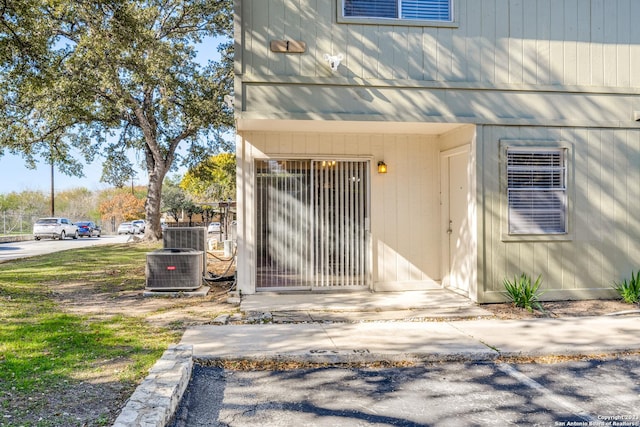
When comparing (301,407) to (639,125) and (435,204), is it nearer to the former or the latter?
(435,204)

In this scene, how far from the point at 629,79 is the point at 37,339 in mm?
9081

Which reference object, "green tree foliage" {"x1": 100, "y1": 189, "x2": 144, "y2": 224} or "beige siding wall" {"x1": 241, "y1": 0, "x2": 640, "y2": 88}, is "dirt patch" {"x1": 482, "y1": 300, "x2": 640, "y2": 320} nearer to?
"beige siding wall" {"x1": 241, "y1": 0, "x2": 640, "y2": 88}

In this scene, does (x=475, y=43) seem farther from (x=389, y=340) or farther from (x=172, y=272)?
(x=172, y=272)

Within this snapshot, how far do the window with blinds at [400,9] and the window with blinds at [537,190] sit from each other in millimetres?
2368

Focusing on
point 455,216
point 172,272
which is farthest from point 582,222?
point 172,272

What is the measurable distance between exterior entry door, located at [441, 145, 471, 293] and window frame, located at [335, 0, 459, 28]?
6.28 feet

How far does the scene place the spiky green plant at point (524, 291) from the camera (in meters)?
7.18

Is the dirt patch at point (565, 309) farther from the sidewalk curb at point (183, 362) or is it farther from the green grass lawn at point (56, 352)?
the green grass lawn at point (56, 352)

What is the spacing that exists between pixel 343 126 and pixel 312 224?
Result: 1717 millimetres

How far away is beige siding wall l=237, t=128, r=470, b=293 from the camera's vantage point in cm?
819

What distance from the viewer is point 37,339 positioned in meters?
5.32

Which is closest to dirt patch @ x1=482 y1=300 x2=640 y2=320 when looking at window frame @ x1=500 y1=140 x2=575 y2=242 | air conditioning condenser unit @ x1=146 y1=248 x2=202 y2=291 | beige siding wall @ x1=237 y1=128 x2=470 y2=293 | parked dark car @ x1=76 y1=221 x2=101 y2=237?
window frame @ x1=500 y1=140 x2=575 y2=242

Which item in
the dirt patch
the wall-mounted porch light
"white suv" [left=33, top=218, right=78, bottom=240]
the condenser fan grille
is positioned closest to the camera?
the dirt patch

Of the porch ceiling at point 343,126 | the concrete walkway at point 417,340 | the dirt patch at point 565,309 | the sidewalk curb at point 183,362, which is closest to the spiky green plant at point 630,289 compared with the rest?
the dirt patch at point 565,309
